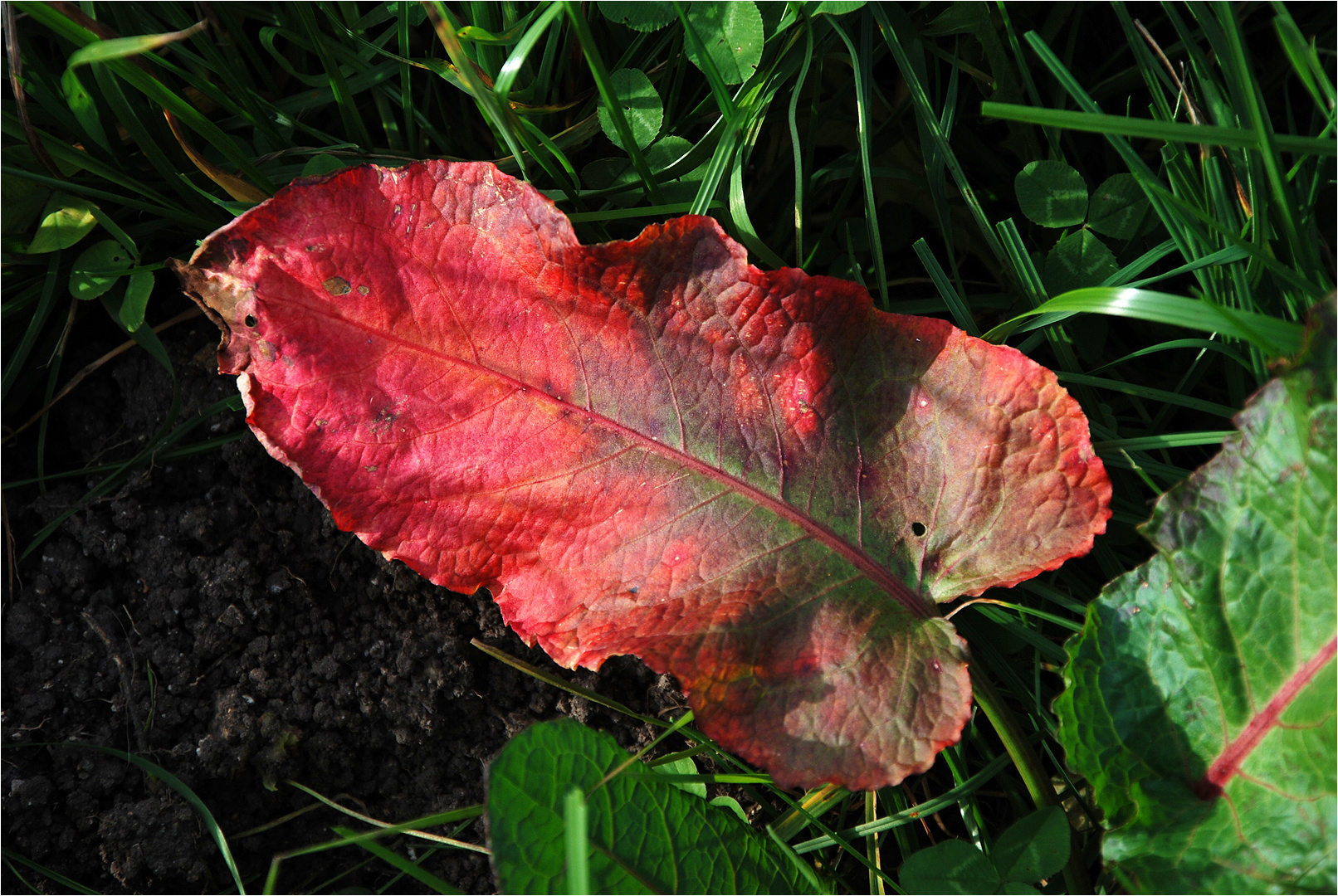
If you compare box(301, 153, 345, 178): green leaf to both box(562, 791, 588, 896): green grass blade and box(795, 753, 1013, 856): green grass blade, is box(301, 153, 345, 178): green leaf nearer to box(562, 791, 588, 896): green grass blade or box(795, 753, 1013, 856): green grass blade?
box(562, 791, 588, 896): green grass blade

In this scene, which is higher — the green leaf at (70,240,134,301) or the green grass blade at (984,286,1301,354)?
the green grass blade at (984,286,1301,354)

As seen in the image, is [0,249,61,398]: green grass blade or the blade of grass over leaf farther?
[0,249,61,398]: green grass blade

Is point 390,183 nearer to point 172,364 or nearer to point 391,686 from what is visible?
point 172,364

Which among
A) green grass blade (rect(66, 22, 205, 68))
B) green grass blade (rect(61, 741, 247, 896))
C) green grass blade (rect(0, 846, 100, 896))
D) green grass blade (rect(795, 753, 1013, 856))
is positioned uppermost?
green grass blade (rect(66, 22, 205, 68))

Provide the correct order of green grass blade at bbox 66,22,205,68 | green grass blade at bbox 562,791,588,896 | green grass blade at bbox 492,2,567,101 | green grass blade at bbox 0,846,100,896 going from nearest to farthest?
green grass blade at bbox 562,791,588,896
green grass blade at bbox 66,22,205,68
green grass blade at bbox 492,2,567,101
green grass blade at bbox 0,846,100,896

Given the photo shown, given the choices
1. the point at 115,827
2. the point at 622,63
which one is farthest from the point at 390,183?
the point at 115,827

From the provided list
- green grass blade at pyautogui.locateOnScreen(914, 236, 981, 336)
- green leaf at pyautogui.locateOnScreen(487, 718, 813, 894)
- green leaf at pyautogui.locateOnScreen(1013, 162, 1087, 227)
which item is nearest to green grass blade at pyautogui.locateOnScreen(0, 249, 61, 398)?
green leaf at pyautogui.locateOnScreen(487, 718, 813, 894)

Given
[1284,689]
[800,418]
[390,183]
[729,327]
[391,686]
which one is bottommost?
[391,686]

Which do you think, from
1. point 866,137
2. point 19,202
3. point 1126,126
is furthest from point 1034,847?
point 19,202

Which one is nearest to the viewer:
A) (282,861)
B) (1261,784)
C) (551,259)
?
(1261,784)
